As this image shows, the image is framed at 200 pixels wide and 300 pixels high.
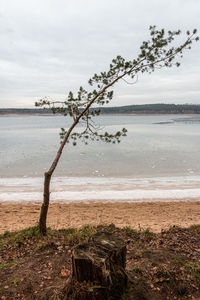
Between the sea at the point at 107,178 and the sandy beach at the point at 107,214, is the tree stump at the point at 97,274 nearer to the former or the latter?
the sandy beach at the point at 107,214

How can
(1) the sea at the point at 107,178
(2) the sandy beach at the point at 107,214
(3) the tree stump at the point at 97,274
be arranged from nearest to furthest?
1. (3) the tree stump at the point at 97,274
2. (2) the sandy beach at the point at 107,214
3. (1) the sea at the point at 107,178

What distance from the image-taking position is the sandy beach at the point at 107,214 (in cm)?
976

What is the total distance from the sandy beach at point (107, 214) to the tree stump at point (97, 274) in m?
5.76

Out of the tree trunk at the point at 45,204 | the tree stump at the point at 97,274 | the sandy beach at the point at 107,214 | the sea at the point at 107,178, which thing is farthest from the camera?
the sea at the point at 107,178

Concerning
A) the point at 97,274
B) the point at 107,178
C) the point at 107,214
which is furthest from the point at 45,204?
the point at 107,178

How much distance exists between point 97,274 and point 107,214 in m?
8.02

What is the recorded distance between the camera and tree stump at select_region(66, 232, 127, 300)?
3.13 metres

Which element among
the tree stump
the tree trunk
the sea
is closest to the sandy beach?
the sea

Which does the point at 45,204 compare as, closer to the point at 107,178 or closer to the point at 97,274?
the point at 97,274

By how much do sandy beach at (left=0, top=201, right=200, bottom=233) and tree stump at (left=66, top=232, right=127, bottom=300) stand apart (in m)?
5.76

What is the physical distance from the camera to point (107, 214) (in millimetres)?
11031

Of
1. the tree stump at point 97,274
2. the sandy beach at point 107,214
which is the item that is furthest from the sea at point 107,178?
the tree stump at point 97,274

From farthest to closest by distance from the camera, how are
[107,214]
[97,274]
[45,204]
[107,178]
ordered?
1. [107,178]
2. [107,214]
3. [45,204]
4. [97,274]

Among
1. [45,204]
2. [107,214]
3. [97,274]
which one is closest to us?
[97,274]
